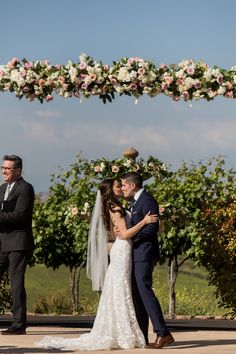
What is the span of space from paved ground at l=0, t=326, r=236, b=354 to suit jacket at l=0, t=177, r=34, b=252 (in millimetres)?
1247

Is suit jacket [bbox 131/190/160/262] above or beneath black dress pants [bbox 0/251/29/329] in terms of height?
above

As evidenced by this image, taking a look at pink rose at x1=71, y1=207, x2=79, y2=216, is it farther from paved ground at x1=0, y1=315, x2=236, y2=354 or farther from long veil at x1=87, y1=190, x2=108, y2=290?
long veil at x1=87, y1=190, x2=108, y2=290

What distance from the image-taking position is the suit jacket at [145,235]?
12266mm

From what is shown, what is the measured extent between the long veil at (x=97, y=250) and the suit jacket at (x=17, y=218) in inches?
33.1

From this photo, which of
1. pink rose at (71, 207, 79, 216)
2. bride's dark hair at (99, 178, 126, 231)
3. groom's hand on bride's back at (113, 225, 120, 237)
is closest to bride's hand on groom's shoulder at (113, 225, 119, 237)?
groom's hand on bride's back at (113, 225, 120, 237)

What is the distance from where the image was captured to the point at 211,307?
2786cm

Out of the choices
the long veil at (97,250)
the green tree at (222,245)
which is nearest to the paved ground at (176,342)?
the long veil at (97,250)

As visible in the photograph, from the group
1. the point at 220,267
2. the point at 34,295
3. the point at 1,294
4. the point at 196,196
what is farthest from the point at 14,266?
the point at 34,295

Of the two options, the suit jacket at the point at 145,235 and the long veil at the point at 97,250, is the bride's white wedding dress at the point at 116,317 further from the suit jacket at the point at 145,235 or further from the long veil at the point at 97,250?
the long veil at the point at 97,250

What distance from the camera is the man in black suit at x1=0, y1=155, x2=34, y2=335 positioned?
13.5m

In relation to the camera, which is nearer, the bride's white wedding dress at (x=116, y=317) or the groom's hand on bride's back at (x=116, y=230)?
the bride's white wedding dress at (x=116, y=317)

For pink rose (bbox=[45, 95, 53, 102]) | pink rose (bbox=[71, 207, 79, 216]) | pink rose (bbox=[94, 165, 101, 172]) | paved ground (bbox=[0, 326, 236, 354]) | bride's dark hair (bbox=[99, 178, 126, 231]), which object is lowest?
paved ground (bbox=[0, 326, 236, 354])

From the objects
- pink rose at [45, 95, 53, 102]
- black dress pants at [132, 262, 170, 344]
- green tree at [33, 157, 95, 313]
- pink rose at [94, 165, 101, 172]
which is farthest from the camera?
green tree at [33, 157, 95, 313]

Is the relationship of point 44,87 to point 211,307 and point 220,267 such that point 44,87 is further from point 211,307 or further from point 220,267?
point 211,307
